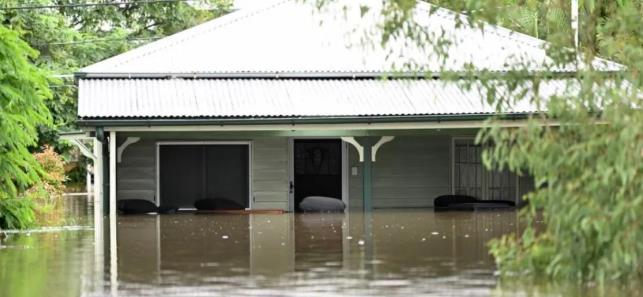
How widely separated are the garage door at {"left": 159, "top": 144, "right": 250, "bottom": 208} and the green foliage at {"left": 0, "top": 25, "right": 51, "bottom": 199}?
8156mm

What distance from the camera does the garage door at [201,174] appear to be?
1283 inches

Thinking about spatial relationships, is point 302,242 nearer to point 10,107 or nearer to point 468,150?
point 10,107

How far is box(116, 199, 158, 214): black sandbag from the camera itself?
31219 millimetres

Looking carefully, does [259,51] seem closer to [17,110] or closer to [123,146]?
[123,146]

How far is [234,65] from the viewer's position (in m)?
33.2

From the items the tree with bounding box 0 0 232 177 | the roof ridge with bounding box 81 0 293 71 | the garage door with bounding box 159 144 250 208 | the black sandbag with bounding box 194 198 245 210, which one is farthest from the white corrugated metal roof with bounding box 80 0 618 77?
the tree with bounding box 0 0 232 177

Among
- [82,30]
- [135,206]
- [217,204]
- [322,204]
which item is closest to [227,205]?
Result: [217,204]

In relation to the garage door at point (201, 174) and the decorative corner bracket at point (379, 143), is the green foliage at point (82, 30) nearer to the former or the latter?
the garage door at point (201, 174)

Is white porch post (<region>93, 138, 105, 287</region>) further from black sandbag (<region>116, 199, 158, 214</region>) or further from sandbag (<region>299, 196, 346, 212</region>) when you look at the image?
sandbag (<region>299, 196, 346, 212</region>)

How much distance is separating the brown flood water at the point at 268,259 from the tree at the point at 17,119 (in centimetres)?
68

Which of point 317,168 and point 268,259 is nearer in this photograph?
point 268,259

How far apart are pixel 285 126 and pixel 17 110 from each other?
8.33m

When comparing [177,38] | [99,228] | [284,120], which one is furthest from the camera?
[177,38]

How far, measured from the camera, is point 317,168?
1305 inches
